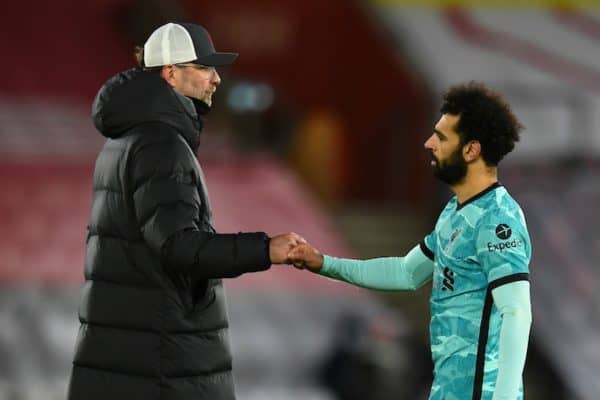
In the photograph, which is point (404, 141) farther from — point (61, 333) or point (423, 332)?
point (61, 333)

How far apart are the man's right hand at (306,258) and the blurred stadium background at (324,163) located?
4.82 metres

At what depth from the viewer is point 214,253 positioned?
3.65 meters

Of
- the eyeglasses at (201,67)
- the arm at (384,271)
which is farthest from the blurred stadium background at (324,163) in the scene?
the eyeglasses at (201,67)

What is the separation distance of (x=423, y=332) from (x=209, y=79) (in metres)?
6.47

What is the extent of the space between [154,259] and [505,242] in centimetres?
84

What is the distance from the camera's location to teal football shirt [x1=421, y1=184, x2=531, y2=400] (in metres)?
3.56

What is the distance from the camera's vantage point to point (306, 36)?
13398 millimetres

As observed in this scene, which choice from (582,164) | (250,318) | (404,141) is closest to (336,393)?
(250,318)

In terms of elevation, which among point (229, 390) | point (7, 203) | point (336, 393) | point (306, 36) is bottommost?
point (229, 390)

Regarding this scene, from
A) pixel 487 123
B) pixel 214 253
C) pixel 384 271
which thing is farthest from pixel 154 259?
pixel 487 123

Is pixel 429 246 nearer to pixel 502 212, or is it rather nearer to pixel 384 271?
pixel 384 271

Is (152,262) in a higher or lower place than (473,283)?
higher

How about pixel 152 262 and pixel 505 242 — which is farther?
pixel 152 262

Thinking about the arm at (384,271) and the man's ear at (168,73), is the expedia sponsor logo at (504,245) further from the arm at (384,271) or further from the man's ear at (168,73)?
the man's ear at (168,73)
